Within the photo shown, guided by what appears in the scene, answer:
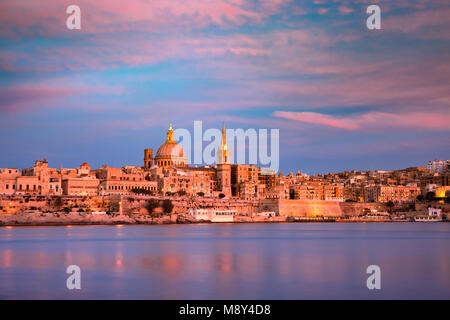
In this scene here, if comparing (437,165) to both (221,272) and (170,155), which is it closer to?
(170,155)

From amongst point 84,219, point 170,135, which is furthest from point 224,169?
point 84,219

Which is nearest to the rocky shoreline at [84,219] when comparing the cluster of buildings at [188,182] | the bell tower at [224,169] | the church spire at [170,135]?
the cluster of buildings at [188,182]

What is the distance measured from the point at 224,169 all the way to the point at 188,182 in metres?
6.86

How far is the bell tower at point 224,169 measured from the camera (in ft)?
258

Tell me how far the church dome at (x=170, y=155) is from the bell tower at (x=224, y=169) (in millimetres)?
5567

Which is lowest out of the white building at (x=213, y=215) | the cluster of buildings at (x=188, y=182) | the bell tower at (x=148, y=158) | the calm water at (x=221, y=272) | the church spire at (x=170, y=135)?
the white building at (x=213, y=215)

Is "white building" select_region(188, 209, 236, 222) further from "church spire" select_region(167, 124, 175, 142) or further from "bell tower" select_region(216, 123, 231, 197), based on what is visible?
"church spire" select_region(167, 124, 175, 142)

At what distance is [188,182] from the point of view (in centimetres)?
7412

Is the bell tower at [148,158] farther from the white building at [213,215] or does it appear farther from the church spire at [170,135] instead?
the white building at [213,215]

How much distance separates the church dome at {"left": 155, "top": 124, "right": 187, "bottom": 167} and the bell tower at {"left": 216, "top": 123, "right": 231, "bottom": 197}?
219 inches

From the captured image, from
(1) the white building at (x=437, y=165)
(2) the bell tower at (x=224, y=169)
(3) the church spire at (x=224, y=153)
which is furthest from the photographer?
(1) the white building at (x=437, y=165)

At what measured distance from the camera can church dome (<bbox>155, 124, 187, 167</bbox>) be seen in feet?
273

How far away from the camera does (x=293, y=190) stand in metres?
85.3
